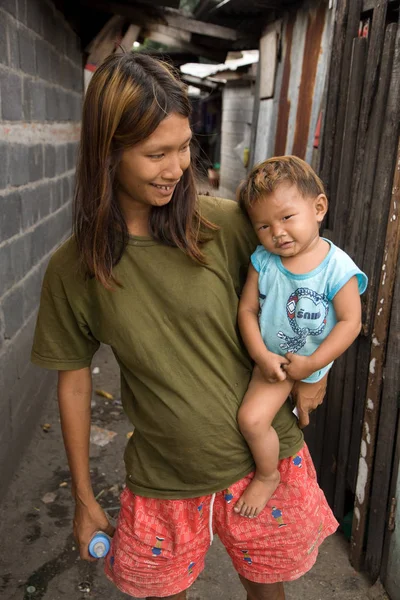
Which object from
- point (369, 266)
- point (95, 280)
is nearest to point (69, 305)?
point (95, 280)

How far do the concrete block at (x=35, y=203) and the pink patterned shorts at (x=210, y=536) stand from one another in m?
2.33

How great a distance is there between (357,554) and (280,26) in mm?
4916

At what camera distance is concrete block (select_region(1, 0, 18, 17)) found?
3.17 m

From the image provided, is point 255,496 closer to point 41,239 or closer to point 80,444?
point 80,444

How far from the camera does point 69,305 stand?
1.71 metres

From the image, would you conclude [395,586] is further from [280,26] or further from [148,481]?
[280,26]

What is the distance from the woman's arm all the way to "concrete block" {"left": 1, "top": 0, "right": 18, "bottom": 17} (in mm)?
2302

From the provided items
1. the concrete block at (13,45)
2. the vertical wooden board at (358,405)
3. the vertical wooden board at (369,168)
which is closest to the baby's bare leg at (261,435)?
the vertical wooden board at (358,405)

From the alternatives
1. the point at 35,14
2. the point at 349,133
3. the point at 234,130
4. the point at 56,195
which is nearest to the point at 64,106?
the point at 56,195

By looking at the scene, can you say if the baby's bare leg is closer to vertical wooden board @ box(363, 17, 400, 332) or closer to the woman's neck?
the woman's neck

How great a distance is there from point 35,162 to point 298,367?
112 inches

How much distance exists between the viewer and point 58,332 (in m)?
1.74

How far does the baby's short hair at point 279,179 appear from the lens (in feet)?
5.63

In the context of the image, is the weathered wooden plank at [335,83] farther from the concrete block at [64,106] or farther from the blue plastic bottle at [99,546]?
the concrete block at [64,106]
